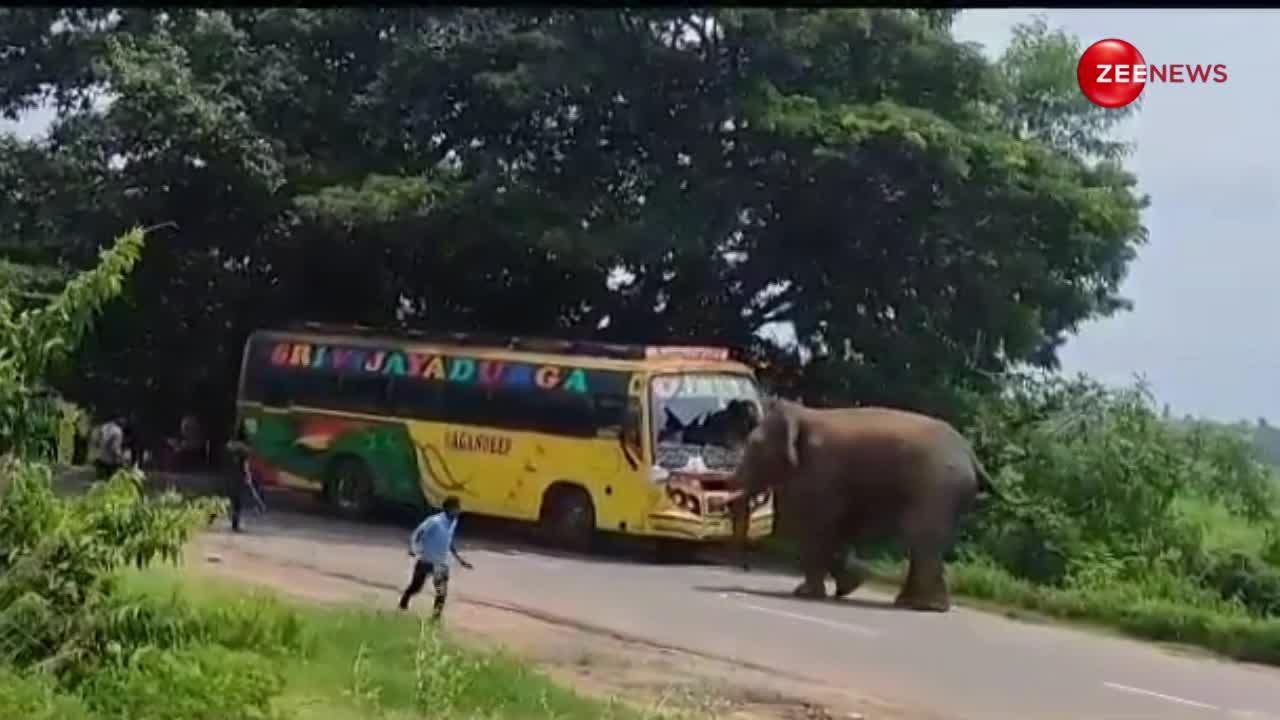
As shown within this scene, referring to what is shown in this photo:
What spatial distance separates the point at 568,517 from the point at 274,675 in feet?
37.2

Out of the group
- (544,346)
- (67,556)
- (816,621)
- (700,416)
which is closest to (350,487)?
(544,346)

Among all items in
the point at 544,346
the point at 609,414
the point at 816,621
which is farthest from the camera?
the point at 544,346

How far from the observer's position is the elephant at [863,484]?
18.4 m

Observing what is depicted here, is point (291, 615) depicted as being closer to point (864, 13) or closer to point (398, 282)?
point (864, 13)

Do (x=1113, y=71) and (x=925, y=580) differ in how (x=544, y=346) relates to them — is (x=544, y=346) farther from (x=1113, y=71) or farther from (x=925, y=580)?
(x=1113, y=71)

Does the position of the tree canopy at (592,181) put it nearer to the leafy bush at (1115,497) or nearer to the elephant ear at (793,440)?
the leafy bush at (1115,497)

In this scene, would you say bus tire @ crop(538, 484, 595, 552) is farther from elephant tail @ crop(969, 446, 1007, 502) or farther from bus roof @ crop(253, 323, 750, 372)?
elephant tail @ crop(969, 446, 1007, 502)

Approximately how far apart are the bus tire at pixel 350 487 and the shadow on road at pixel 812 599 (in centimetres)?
622

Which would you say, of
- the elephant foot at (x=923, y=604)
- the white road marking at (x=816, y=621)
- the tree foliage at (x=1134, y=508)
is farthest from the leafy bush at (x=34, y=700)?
the tree foliage at (x=1134, y=508)

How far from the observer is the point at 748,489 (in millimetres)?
19312

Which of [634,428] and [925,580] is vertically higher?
[634,428]

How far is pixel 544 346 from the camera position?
21891 mm

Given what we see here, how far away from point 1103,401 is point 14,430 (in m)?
14.5

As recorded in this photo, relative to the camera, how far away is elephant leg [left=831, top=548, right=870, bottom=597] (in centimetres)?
1880
